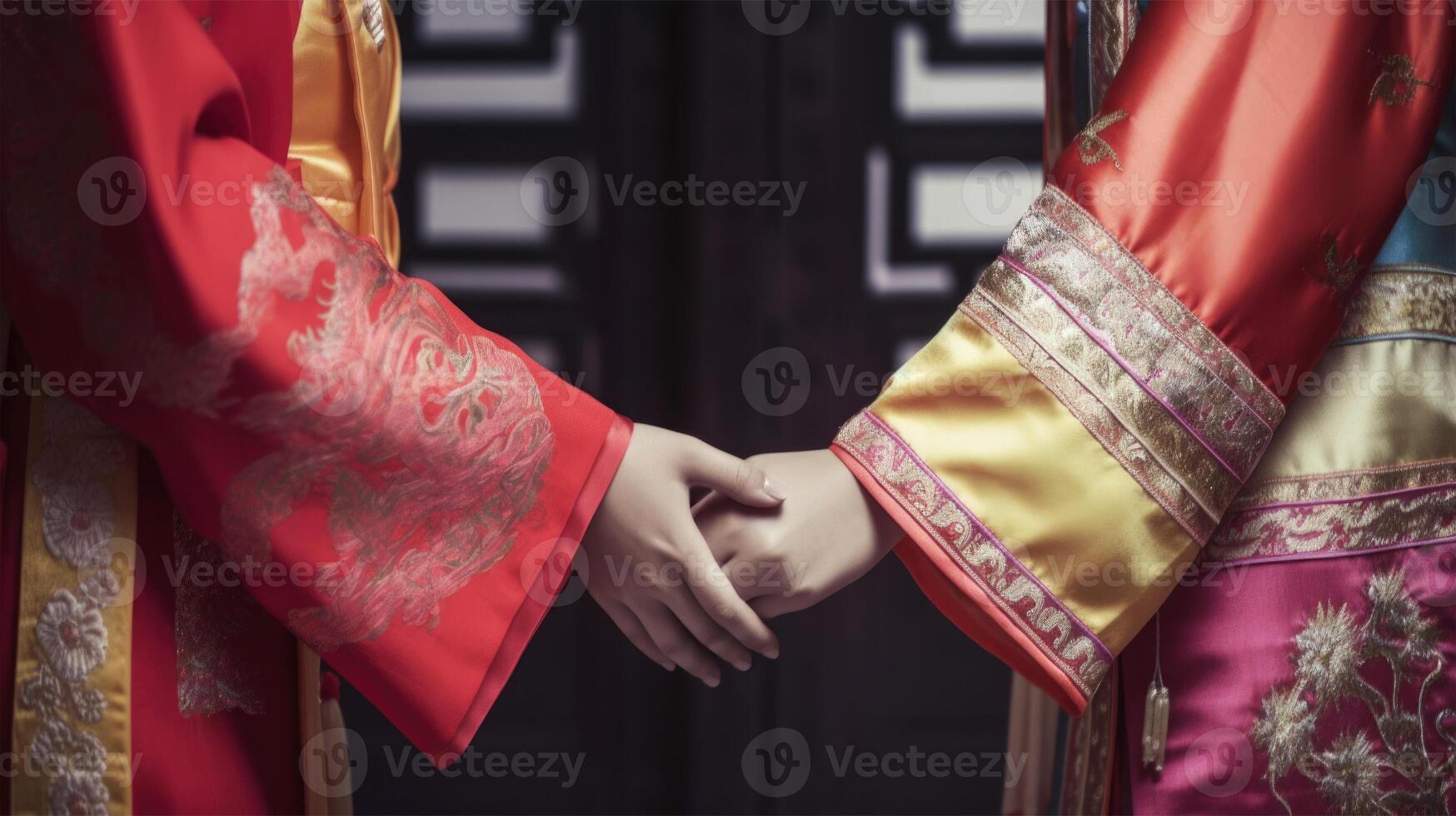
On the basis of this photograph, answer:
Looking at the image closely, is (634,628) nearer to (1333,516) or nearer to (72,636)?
(72,636)

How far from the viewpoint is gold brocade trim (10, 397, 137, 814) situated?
0.56 m

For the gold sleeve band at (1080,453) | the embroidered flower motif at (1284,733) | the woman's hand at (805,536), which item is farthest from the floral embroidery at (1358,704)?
the woman's hand at (805,536)

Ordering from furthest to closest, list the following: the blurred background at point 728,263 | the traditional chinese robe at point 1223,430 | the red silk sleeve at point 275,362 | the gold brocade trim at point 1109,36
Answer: the blurred background at point 728,263
the gold brocade trim at point 1109,36
the traditional chinese robe at point 1223,430
the red silk sleeve at point 275,362

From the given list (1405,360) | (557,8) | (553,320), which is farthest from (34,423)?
(557,8)

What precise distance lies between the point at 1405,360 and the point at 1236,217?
162 millimetres

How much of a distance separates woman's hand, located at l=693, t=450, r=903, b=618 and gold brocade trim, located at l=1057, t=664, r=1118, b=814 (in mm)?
177

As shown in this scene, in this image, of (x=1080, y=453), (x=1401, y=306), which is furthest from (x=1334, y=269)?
(x=1080, y=453)

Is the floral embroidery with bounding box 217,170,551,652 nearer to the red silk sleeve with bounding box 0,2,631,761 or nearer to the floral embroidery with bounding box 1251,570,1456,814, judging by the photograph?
the red silk sleeve with bounding box 0,2,631,761

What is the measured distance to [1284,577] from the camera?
0.65 metres

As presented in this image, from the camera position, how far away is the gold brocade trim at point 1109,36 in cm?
72

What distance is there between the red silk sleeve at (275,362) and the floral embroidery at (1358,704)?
1.45ft

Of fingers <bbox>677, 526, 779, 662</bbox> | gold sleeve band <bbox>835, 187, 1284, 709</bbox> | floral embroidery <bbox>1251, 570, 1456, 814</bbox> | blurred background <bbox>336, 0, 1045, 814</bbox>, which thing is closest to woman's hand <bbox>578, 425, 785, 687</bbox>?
fingers <bbox>677, 526, 779, 662</bbox>

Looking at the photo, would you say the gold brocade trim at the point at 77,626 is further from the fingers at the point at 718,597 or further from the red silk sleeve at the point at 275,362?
the fingers at the point at 718,597

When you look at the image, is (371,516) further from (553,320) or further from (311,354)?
(553,320)
